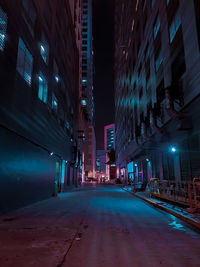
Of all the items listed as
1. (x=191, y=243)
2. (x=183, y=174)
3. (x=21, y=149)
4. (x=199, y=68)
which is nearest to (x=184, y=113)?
(x=199, y=68)

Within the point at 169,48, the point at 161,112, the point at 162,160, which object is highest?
the point at 169,48

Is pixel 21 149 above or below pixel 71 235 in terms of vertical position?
above

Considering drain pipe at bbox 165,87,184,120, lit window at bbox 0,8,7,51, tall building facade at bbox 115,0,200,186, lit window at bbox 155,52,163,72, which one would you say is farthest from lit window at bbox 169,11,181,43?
lit window at bbox 0,8,7,51

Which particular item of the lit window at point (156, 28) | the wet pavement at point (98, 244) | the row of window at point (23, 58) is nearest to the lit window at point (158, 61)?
the lit window at point (156, 28)

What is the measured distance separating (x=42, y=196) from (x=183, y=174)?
11.1 m

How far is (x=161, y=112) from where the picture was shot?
16.5 m

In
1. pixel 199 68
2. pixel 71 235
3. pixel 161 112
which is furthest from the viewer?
pixel 161 112

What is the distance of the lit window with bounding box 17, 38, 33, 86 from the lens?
445 inches

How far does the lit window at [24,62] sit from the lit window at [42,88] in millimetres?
2342

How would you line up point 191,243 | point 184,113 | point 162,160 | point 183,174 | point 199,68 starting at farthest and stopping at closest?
point 162,160
point 183,174
point 184,113
point 199,68
point 191,243

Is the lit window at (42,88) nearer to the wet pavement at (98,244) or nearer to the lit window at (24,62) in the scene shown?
the lit window at (24,62)

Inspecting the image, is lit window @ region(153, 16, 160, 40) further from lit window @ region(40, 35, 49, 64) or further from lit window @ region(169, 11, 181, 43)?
lit window @ region(40, 35, 49, 64)

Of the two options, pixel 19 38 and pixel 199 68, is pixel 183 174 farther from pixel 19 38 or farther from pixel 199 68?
pixel 19 38

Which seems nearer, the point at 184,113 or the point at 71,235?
the point at 71,235
